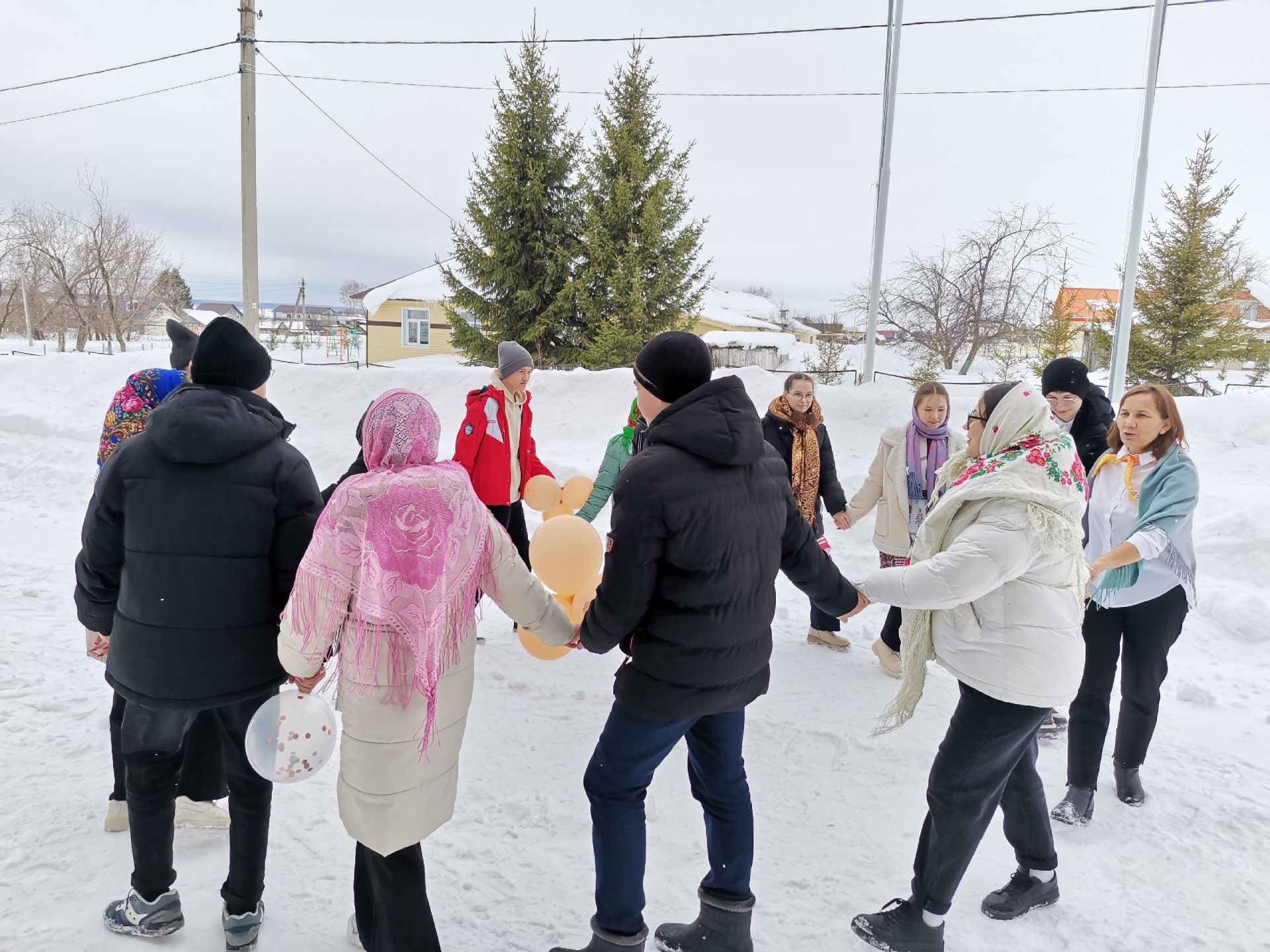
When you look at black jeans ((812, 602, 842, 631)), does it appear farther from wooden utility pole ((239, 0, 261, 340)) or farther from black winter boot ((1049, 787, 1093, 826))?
wooden utility pole ((239, 0, 261, 340))

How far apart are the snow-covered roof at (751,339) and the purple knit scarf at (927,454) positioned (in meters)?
27.0

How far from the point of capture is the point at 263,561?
244 cm

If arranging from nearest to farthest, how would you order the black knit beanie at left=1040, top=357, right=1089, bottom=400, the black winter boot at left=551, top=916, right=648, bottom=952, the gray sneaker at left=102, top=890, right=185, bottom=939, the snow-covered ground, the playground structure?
the black winter boot at left=551, top=916, right=648, bottom=952 < the gray sneaker at left=102, top=890, right=185, bottom=939 < the snow-covered ground < the black knit beanie at left=1040, top=357, right=1089, bottom=400 < the playground structure

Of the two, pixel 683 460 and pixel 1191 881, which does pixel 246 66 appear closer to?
pixel 683 460

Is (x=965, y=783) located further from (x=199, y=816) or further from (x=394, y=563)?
(x=199, y=816)

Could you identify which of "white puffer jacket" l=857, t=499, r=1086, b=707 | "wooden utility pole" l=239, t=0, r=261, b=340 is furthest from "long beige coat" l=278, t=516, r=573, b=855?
"wooden utility pole" l=239, t=0, r=261, b=340

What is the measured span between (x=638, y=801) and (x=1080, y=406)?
140 inches

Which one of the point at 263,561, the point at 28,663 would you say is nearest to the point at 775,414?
the point at 263,561

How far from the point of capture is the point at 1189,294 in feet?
68.8

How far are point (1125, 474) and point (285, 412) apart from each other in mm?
13320

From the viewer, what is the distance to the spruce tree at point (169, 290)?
38.4m

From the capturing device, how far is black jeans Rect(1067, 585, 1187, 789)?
3471mm

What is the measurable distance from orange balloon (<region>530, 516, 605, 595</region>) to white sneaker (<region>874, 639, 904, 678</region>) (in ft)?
7.23

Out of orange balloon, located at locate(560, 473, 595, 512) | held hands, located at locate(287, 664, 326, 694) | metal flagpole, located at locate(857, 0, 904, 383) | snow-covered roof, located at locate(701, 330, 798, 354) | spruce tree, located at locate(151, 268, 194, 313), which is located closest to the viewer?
held hands, located at locate(287, 664, 326, 694)
